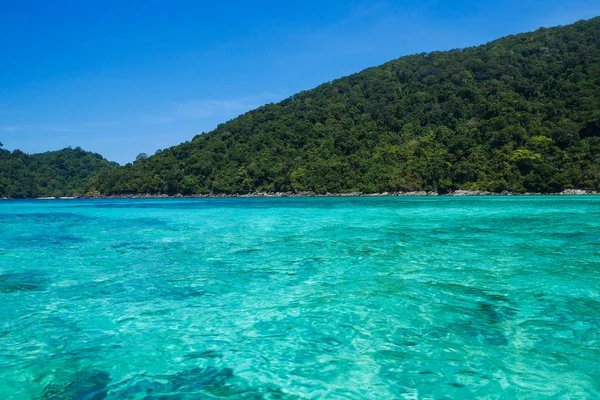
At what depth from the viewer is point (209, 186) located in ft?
343

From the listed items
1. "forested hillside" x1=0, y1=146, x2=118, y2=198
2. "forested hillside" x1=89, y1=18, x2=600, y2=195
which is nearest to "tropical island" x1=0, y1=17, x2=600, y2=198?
"forested hillside" x1=89, y1=18, x2=600, y2=195

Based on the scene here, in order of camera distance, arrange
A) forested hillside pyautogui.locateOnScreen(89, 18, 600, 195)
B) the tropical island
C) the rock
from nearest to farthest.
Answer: the rock → forested hillside pyautogui.locateOnScreen(89, 18, 600, 195) → the tropical island

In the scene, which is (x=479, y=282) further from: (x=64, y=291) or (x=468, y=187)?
(x=468, y=187)

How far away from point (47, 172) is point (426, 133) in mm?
134041

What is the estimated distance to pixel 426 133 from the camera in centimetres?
9038

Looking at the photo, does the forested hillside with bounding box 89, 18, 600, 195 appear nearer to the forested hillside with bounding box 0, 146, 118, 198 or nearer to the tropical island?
the tropical island

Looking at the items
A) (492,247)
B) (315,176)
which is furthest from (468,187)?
(492,247)

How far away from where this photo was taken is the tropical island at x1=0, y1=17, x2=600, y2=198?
66.9 meters

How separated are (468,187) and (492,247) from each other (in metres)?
61.9

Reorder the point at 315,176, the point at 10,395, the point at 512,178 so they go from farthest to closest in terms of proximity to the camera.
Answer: the point at 315,176, the point at 512,178, the point at 10,395

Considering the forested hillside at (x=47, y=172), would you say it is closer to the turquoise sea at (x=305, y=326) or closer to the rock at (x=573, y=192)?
the rock at (x=573, y=192)

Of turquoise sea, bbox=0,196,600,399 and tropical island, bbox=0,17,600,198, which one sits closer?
turquoise sea, bbox=0,196,600,399

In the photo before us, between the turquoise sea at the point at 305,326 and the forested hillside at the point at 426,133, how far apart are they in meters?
61.6

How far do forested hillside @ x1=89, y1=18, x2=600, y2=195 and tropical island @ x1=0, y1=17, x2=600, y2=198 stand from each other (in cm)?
29
